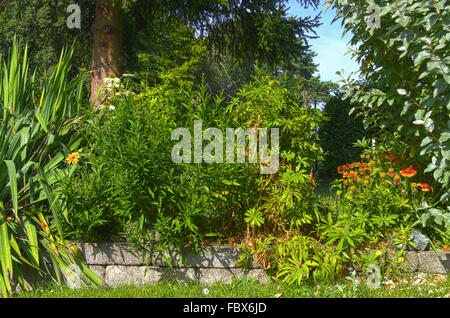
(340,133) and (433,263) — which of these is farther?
(340,133)

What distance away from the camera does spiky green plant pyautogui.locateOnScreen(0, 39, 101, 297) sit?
348cm

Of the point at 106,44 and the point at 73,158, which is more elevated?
the point at 106,44

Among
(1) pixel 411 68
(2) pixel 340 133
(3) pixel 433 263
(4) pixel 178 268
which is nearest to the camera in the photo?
(4) pixel 178 268

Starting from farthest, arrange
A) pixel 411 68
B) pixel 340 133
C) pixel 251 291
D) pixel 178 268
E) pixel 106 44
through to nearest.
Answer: pixel 340 133
pixel 106 44
pixel 411 68
pixel 178 268
pixel 251 291

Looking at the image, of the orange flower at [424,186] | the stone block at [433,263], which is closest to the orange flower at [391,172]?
the orange flower at [424,186]

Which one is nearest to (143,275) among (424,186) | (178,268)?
(178,268)

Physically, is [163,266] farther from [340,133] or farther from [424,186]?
[340,133]

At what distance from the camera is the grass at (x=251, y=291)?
329cm

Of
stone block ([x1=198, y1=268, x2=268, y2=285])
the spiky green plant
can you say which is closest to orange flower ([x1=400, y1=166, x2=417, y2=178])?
stone block ([x1=198, y1=268, x2=268, y2=285])

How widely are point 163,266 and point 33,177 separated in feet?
4.45

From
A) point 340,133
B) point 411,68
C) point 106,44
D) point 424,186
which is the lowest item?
point 424,186

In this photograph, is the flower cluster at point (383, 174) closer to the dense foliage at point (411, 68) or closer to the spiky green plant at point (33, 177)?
the dense foliage at point (411, 68)

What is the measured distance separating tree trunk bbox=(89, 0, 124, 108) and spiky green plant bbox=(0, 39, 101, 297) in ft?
11.2

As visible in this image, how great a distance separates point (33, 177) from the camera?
12.2 ft
